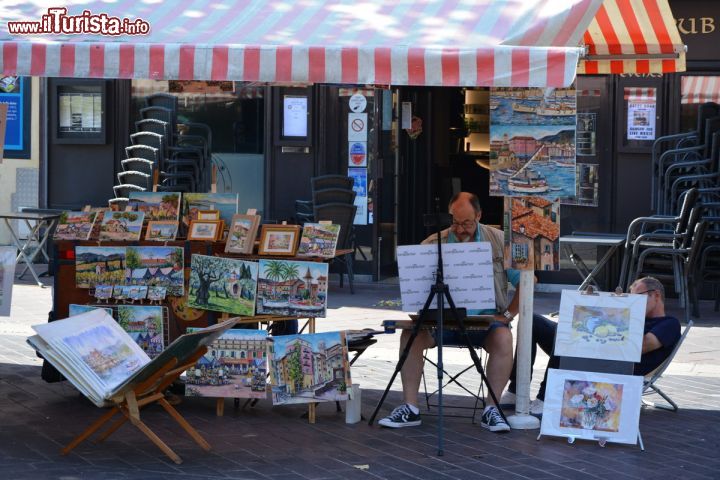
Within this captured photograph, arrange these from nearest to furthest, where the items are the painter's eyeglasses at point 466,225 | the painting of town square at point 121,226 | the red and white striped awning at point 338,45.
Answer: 1. the red and white striped awning at point 338,45
2. the painter's eyeglasses at point 466,225
3. the painting of town square at point 121,226

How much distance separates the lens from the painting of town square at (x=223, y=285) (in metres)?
7.73

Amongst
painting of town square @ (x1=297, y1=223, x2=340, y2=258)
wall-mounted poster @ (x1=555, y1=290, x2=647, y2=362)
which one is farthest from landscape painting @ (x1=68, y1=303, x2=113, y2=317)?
wall-mounted poster @ (x1=555, y1=290, x2=647, y2=362)

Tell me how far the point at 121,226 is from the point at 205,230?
568 millimetres

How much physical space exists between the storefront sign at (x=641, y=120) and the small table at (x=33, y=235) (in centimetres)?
610

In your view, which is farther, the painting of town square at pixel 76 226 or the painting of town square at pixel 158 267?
the painting of town square at pixel 76 226

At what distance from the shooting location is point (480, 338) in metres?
7.73

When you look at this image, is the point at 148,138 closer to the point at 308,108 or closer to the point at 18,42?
the point at 308,108

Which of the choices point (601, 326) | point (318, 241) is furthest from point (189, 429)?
point (601, 326)

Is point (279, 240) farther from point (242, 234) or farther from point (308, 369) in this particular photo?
point (308, 369)

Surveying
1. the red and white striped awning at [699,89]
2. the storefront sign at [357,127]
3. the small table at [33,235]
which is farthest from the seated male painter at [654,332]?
the small table at [33,235]

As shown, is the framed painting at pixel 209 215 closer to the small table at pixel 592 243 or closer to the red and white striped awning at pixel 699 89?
the small table at pixel 592 243

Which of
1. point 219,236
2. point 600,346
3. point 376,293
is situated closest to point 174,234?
point 219,236

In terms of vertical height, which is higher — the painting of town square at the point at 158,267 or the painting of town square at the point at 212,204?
the painting of town square at the point at 212,204

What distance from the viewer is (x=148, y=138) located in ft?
45.8
